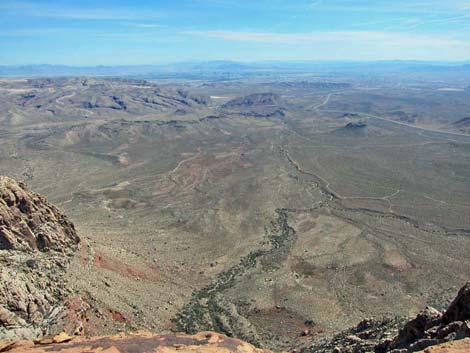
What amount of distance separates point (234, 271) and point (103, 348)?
25.5m

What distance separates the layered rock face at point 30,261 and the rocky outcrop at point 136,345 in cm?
413

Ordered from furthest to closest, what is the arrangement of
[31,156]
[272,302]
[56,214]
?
[31,156] < [56,214] < [272,302]

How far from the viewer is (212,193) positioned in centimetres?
7769

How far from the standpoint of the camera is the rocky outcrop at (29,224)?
3672cm

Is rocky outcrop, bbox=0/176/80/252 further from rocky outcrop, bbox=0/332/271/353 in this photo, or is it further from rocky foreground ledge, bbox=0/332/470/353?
rocky outcrop, bbox=0/332/271/353

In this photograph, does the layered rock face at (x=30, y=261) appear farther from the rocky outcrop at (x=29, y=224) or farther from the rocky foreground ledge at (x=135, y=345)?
the rocky foreground ledge at (x=135, y=345)

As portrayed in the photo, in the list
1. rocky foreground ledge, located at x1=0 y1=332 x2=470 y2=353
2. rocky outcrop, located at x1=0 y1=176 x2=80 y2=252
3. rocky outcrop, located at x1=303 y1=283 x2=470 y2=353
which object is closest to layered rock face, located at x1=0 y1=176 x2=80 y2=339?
rocky outcrop, located at x1=0 y1=176 x2=80 y2=252

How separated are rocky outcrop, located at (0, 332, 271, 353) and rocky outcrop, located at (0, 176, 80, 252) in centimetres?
1487

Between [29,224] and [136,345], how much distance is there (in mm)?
22003

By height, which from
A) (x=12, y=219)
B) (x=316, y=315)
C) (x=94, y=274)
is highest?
(x=12, y=219)

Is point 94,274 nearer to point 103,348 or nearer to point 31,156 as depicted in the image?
point 103,348

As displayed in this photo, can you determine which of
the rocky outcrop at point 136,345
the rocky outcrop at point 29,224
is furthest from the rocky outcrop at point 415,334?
the rocky outcrop at point 29,224

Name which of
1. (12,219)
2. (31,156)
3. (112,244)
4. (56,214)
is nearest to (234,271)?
(112,244)

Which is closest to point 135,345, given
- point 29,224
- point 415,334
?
point 415,334
